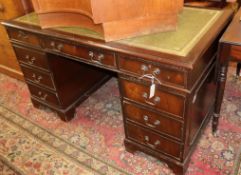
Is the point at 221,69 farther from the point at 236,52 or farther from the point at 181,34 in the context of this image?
the point at 181,34

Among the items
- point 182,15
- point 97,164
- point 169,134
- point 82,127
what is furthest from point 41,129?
point 182,15

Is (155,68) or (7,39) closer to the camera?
(155,68)

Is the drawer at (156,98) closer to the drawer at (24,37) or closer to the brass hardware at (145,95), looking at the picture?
the brass hardware at (145,95)

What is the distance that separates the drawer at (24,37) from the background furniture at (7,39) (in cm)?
32

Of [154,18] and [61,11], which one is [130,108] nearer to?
[154,18]

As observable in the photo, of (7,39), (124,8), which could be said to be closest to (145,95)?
(124,8)

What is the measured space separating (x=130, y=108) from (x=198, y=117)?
0.46m

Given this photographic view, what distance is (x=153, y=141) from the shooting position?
64.2 inches

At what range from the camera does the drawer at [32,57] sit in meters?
1.90

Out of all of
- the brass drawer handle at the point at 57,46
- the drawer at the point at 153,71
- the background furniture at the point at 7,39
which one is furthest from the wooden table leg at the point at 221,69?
the background furniture at the point at 7,39

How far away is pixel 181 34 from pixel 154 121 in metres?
0.54

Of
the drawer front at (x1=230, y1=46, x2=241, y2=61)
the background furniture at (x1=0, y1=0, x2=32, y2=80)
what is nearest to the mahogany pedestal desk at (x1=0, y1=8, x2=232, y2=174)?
the drawer front at (x1=230, y1=46, x2=241, y2=61)

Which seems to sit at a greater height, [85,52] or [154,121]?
[85,52]

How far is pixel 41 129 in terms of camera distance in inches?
85.0
